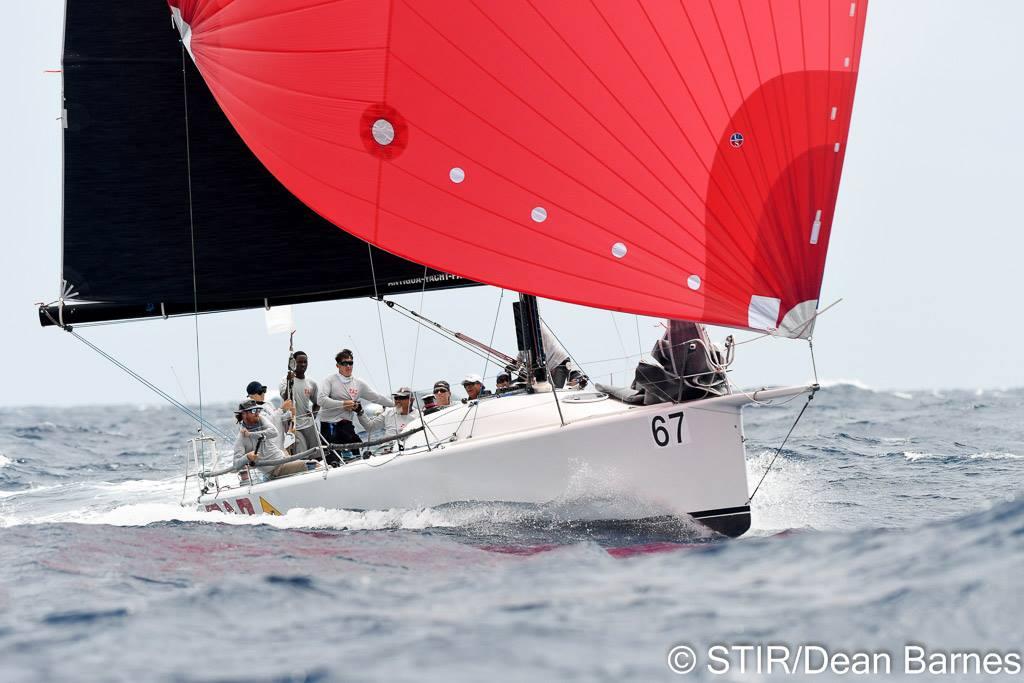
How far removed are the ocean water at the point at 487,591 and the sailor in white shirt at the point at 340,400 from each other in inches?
54.6

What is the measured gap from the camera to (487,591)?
4840 millimetres

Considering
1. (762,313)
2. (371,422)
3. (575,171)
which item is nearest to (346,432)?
(371,422)

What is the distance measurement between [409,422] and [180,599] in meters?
4.47

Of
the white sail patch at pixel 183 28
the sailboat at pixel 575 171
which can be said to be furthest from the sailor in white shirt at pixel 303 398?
the white sail patch at pixel 183 28

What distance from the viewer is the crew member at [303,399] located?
9219 millimetres

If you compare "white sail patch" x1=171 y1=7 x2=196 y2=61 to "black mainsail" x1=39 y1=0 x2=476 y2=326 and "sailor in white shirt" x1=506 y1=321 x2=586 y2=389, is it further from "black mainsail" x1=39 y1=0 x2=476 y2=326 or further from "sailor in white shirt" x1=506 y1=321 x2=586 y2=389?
"sailor in white shirt" x1=506 y1=321 x2=586 y2=389

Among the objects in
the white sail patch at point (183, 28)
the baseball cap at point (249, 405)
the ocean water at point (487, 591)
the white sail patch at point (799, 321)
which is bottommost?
the ocean water at point (487, 591)

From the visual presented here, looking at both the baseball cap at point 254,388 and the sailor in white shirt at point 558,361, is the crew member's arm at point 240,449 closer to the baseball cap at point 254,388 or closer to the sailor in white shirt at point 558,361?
the baseball cap at point 254,388

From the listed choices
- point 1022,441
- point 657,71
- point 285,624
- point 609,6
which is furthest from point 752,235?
point 1022,441

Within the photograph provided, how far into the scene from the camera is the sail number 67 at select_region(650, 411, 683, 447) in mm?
6914

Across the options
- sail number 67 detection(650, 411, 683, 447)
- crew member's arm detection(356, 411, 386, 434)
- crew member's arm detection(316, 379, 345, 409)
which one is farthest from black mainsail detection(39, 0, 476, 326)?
sail number 67 detection(650, 411, 683, 447)

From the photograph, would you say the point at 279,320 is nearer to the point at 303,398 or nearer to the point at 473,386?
the point at 303,398

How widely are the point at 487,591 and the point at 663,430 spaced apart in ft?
7.88

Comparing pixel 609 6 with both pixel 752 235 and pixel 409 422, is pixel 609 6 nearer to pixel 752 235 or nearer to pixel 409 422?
pixel 752 235
